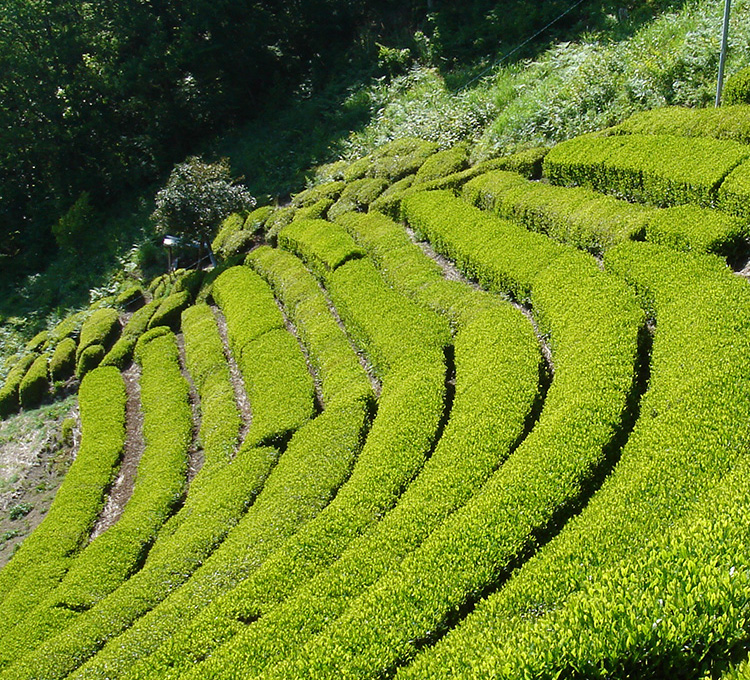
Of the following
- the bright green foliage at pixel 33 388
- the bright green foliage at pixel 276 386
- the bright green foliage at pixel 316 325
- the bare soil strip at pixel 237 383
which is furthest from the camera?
the bright green foliage at pixel 33 388

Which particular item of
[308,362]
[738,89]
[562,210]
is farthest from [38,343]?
[738,89]

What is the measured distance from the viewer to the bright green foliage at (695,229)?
1127cm

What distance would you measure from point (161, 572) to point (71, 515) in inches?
183

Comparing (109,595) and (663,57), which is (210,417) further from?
(663,57)

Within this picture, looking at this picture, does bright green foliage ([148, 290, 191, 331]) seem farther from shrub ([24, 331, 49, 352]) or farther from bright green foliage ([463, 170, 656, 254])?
bright green foliage ([463, 170, 656, 254])

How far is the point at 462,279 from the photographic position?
16.0 meters

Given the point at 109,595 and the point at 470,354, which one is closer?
the point at 109,595

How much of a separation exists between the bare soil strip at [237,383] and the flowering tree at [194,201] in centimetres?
421

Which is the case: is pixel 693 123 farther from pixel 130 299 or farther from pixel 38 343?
pixel 38 343

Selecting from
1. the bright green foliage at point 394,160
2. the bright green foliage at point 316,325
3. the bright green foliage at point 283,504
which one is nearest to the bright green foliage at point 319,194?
the bright green foliage at point 394,160

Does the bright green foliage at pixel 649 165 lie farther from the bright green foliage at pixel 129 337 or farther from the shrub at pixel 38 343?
the shrub at pixel 38 343

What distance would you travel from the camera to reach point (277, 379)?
15.3 m

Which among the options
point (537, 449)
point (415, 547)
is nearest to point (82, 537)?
point (415, 547)

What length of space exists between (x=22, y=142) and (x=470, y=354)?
3054cm
